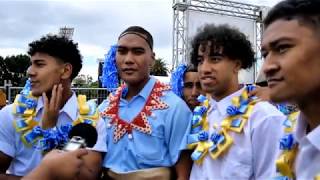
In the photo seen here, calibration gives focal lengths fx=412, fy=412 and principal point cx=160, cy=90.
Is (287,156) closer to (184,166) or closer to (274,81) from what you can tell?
(274,81)

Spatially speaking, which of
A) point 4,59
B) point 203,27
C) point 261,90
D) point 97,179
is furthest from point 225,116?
point 4,59

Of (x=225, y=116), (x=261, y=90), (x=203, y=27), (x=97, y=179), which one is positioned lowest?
(x=97, y=179)

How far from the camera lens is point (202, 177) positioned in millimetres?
2656

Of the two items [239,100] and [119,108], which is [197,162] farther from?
[119,108]

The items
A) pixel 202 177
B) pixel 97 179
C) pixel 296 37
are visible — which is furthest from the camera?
pixel 97 179

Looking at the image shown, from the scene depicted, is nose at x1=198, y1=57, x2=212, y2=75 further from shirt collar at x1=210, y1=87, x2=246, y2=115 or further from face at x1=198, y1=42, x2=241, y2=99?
shirt collar at x1=210, y1=87, x2=246, y2=115

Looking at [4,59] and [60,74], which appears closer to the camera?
[60,74]

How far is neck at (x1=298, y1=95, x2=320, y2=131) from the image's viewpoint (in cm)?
178

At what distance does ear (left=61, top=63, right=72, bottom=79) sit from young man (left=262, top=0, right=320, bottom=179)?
175 centimetres

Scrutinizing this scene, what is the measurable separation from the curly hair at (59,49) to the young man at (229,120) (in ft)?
3.26

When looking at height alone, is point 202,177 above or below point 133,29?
below

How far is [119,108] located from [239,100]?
0.96m

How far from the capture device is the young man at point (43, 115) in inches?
112

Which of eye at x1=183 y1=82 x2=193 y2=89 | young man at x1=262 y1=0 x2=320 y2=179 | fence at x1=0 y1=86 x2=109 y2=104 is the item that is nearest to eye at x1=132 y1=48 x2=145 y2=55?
eye at x1=183 y1=82 x2=193 y2=89
